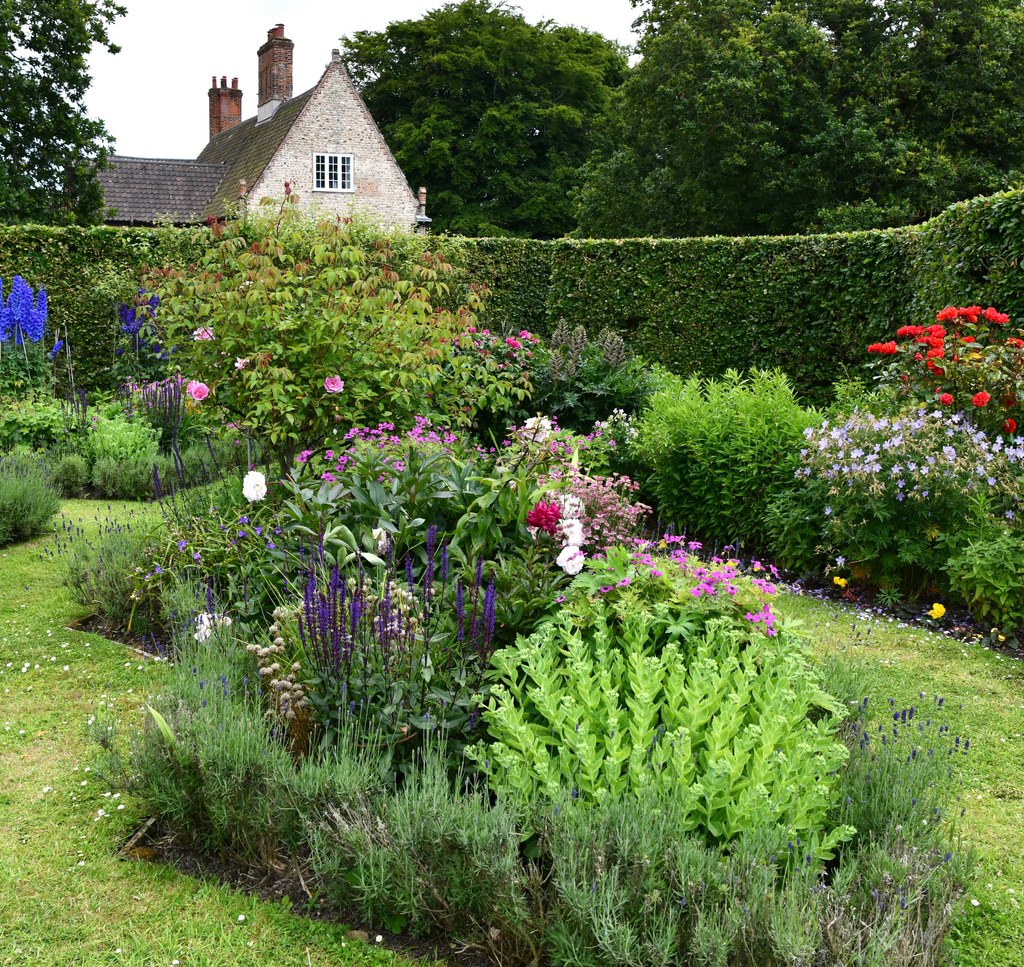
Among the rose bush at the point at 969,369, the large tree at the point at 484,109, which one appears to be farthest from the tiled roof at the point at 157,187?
the rose bush at the point at 969,369

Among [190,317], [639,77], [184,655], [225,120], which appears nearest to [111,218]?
[225,120]

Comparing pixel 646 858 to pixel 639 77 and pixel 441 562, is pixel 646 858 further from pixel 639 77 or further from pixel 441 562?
pixel 639 77

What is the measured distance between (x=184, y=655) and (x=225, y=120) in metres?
35.1

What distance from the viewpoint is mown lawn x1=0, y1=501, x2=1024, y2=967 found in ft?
8.05

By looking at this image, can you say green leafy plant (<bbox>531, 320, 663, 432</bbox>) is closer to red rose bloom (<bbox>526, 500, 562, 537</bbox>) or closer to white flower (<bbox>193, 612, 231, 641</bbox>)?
red rose bloom (<bbox>526, 500, 562, 537</bbox>)

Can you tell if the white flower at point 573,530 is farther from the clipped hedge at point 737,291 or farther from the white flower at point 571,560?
the clipped hedge at point 737,291

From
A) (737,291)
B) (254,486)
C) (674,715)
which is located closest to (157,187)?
(737,291)

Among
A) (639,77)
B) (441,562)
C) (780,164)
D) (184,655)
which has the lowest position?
(184,655)

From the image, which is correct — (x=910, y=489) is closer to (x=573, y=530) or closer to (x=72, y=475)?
(x=573, y=530)

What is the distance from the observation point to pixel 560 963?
2.23 m

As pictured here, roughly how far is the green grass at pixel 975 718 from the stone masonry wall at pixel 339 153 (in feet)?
72.1

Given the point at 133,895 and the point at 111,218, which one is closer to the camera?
the point at 133,895

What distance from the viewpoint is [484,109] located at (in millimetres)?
33781

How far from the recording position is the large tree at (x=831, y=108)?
19922mm
